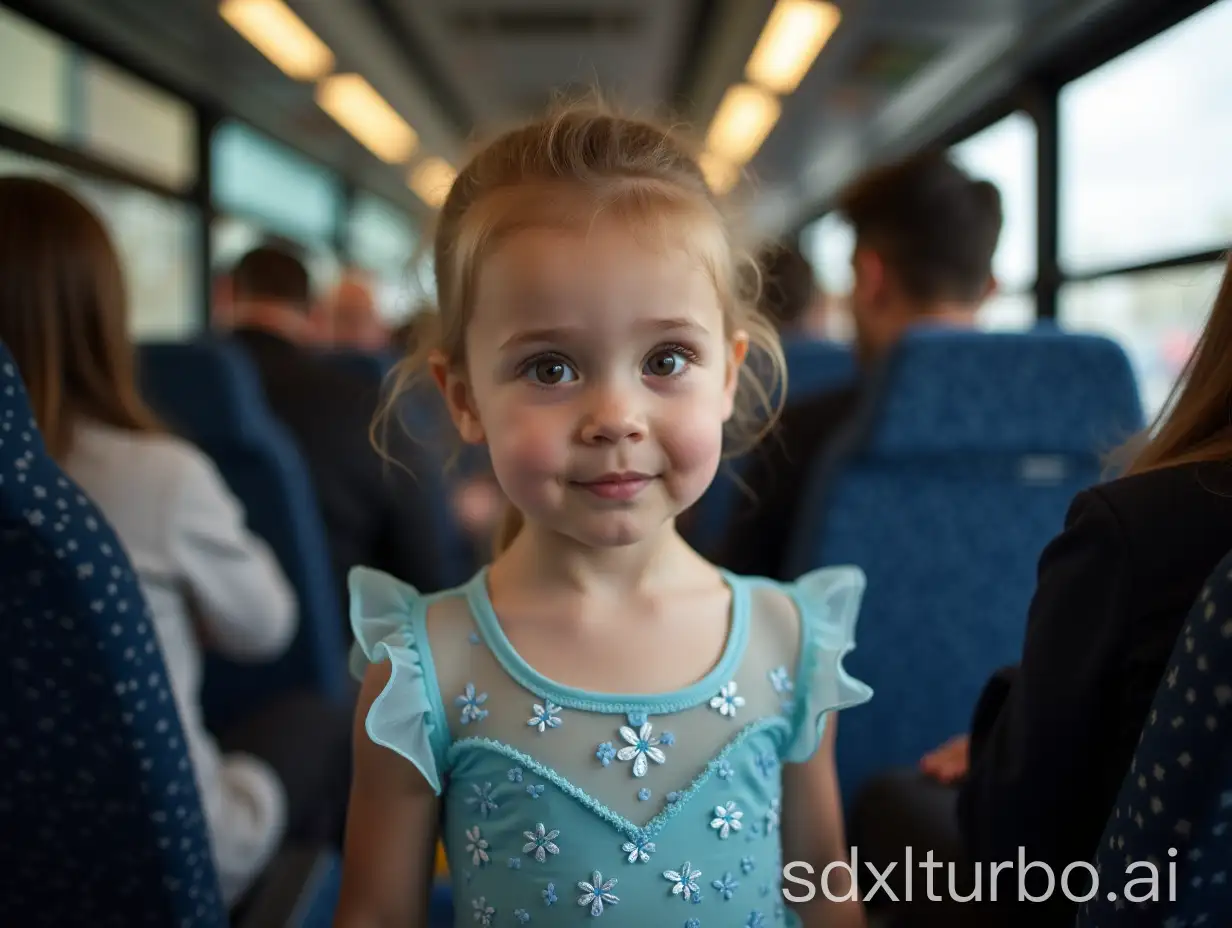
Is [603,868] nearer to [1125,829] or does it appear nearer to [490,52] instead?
[1125,829]

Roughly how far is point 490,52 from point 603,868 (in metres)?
5.91

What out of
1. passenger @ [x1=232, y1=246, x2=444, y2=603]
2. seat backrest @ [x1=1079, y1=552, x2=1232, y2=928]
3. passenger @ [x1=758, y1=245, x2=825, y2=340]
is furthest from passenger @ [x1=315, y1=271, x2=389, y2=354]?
seat backrest @ [x1=1079, y1=552, x2=1232, y2=928]

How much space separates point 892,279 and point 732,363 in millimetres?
Answer: 1395

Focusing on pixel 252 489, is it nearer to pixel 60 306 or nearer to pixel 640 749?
pixel 60 306

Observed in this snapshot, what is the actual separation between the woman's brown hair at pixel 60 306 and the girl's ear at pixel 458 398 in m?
0.78

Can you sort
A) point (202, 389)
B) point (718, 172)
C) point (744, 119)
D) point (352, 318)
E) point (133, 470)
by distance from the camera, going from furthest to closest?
point (744, 119)
point (352, 318)
point (202, 389)
point (133, 470)
point (718, 172)

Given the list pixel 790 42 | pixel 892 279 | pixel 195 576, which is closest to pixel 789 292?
pixel 892 279

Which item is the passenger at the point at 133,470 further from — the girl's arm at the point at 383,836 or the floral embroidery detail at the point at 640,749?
the floral embroidery detail at the point at 640,749

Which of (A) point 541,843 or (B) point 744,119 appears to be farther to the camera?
(B) point 744,119

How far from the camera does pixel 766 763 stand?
95 centimetres

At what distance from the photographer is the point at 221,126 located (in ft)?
20.5

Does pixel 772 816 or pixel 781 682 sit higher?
pixel 781 682

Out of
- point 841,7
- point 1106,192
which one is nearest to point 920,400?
point 1106,192

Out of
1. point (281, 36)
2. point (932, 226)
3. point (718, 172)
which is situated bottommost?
point (718, 172)
